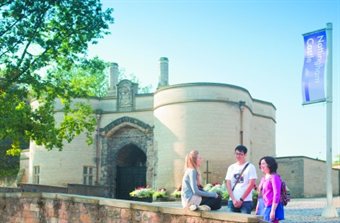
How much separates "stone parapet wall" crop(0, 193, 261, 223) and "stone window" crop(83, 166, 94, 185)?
15.5 m

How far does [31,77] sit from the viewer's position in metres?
17.1

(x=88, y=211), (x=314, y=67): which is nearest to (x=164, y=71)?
(x=314, y=67)

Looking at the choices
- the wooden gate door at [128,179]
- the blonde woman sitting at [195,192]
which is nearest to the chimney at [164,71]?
the wooden gate door at [128,179]

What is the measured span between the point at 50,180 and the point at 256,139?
12.3 meters

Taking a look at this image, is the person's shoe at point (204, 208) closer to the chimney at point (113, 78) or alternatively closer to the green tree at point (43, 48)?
the green tree at point (43, 48)

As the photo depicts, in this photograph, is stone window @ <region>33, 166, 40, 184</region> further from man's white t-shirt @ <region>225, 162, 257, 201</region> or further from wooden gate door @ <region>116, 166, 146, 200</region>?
man's white t-shirt @ <region>225, 162, 257, 201</region>

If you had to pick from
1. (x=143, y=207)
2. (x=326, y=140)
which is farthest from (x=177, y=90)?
(x=143, y=207)

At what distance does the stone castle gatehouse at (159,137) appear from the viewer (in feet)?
74.9

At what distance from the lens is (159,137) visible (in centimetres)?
2456

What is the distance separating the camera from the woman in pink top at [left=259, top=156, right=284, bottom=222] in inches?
266

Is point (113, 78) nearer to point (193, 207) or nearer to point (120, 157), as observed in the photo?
point (120, 157)

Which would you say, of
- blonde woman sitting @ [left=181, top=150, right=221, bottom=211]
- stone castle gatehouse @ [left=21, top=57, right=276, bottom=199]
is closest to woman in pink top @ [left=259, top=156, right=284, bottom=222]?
blonde woman sitting @ [left=181, top=150, right=221, bottom=211]

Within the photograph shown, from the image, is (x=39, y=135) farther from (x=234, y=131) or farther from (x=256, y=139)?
(x=256, y=139)

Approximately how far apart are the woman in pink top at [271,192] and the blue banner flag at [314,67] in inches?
300
